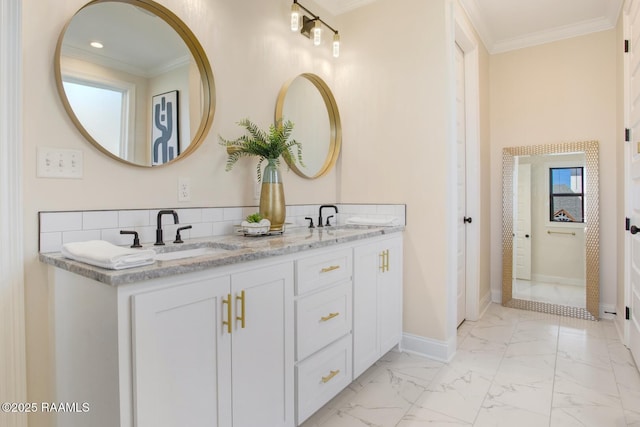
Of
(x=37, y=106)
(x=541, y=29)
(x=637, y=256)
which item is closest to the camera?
(x=37, y=106)

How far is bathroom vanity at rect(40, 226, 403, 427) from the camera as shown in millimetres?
984

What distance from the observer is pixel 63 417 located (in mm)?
1235

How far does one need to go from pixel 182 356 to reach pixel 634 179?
2.76 metres

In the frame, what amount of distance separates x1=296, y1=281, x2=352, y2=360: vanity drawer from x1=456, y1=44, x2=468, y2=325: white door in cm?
156

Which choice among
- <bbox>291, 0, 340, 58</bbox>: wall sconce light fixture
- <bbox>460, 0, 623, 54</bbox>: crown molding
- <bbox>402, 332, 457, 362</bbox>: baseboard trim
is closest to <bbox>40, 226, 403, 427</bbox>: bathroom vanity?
<bbox>402, 332, 457, 362</bbox>: baseboard trim

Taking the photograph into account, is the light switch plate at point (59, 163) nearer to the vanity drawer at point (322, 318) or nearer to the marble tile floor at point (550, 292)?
the vanity drawer at point (322, 318)

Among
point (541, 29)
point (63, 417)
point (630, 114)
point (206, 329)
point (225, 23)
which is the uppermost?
point (541, 29)

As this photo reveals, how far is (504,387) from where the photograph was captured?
200 cm

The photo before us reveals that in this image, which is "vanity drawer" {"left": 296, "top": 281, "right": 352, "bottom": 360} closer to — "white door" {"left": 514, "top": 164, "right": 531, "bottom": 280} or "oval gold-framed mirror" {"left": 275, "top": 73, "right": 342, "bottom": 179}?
"oval gold-framed mirror" {"left": 275, "top": 73, "right": 342, "bottom": 179}

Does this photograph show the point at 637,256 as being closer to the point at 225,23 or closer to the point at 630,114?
the point at 630,114

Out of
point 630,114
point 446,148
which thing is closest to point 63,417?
point 446,148

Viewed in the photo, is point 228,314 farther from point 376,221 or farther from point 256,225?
point 376,221

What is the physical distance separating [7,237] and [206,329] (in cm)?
75

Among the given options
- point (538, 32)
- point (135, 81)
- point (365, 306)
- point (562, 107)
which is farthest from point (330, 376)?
point (538, 32)
